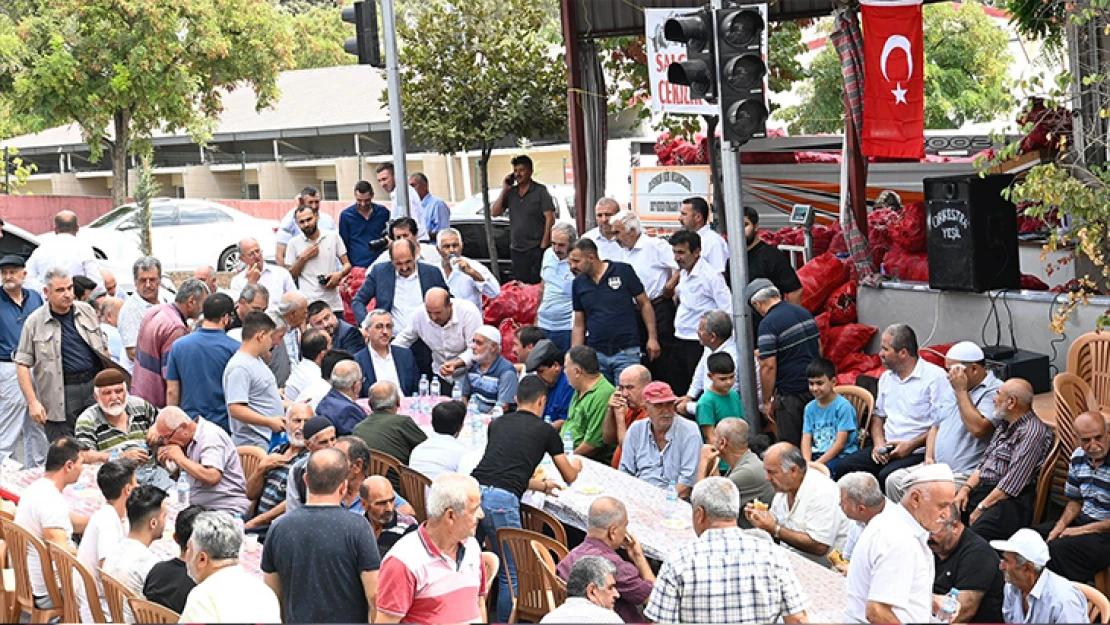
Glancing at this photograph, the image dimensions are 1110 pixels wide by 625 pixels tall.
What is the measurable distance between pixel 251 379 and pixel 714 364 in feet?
9.87

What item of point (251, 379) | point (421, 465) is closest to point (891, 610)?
point (421, 465)

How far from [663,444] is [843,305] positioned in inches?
145

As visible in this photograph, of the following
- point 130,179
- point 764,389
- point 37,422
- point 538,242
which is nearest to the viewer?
point 764,389

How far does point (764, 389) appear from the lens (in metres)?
10.2

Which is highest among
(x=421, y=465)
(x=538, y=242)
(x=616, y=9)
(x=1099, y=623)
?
(x=616, y=9)

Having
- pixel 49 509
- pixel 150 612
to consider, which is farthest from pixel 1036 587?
pixel 49 509

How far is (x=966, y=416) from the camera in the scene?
8898 mm

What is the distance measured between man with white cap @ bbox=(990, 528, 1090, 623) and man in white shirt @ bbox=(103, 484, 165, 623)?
13.6ft

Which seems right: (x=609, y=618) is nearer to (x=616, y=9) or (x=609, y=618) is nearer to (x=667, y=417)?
(x=667, y=417)

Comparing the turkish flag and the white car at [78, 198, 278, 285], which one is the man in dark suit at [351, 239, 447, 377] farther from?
the white car at [78, 198, 278, 285]

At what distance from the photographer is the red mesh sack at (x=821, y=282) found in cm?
1241

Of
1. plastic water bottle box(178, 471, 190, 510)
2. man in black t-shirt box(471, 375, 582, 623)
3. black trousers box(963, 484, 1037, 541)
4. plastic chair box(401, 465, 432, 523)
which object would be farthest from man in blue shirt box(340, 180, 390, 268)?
black trousers box(963, 484, 1037, 541)

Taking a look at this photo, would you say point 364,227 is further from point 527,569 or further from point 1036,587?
point 1036,587

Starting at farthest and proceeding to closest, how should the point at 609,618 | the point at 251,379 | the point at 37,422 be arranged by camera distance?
the point at 37,422
the point at 251,379
the point at 609,618
